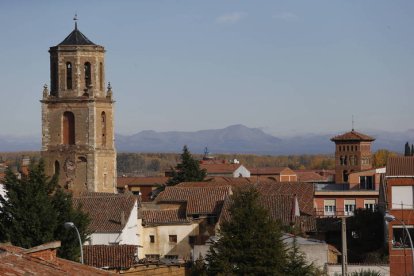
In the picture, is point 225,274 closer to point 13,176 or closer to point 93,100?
point 13,176

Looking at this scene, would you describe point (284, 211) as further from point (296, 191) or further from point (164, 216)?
point (296, 191)

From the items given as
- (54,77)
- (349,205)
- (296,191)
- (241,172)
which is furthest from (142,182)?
(296,191)

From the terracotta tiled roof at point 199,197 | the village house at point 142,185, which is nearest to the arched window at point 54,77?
the terracotta tiled roof at point 199,197

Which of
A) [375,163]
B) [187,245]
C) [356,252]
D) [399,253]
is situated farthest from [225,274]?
[375,163]

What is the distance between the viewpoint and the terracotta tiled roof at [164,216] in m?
64.8

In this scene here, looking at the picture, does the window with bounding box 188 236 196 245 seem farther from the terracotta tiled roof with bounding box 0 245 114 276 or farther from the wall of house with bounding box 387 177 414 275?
the terracotta tiled roof with bounding box 0 245 114 276

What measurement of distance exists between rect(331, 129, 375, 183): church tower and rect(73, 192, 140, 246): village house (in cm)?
6839

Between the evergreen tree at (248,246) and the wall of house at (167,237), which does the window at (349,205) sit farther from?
the evergreen tree at (248,246)

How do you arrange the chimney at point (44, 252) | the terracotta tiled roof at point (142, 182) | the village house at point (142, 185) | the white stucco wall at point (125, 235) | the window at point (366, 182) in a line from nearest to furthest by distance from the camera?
1. the chimney at point (44, 252)
2. the white stucco wall at point (125, 235)
3. the window at point (366, 182)
4. the village house at point (142, 185)
5. the terracotta tiled roof at point (142, 182)

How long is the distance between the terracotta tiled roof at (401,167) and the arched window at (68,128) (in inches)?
1297

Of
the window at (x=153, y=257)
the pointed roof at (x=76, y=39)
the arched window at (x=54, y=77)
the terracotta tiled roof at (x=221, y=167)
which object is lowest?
the window at (x=153, y=257)

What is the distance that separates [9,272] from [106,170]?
216 ft

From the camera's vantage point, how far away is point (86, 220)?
4850 cm

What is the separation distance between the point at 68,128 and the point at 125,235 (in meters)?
25.0
